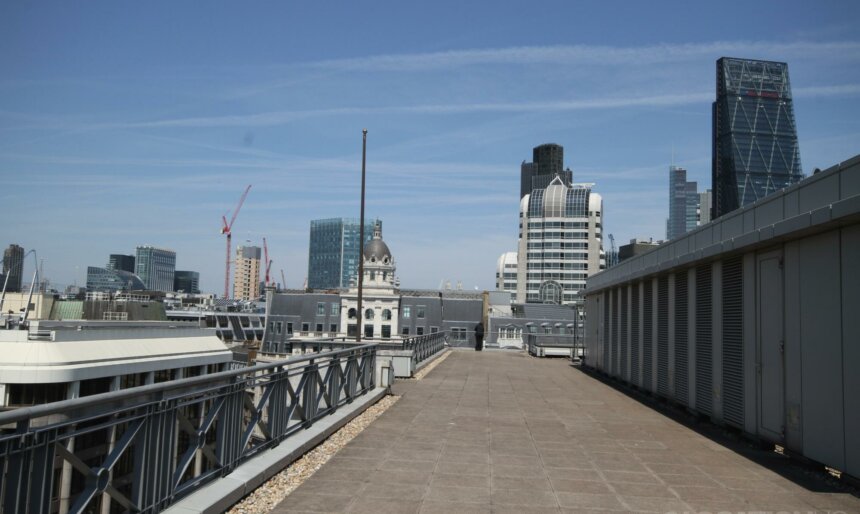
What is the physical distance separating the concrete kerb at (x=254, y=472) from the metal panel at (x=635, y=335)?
37.2 ft

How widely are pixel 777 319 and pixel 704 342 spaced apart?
367 cm

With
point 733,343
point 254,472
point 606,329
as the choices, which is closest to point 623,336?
point 606,329

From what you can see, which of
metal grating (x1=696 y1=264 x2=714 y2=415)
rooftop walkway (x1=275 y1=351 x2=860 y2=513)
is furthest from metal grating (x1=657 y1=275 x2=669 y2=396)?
metal grating (x1=696 y1=264 x2=714 y2=415)

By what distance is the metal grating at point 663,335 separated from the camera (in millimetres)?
17281

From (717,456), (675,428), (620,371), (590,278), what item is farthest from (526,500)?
(590,278)

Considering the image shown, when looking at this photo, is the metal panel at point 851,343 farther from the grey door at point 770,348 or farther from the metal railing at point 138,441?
the metal railing at point 138,441

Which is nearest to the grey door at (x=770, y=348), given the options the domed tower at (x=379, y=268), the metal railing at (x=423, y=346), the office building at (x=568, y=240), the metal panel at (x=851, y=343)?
the metal panel at (x=851, y=343)

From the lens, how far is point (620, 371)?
75.8 feet

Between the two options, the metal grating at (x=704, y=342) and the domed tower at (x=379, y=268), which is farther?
the domed tower at (x=379, y=268)

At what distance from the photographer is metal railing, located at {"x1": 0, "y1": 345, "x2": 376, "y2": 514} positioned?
14.0ft

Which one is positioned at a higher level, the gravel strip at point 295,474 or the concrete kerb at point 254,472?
the concrete kerb at point 254,472

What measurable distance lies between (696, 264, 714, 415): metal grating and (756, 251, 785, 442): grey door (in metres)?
2.45

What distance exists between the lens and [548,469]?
29.6ft

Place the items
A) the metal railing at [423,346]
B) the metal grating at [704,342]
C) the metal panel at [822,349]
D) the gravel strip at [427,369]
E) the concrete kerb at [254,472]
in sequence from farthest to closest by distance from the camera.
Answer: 1. the metal railing at [423,346]
2. the gravel strip at [427,369]
3. the metal grating at [704,342]
4. the metal panel at [822,349]
5. the concrete kerb at [254,472]
